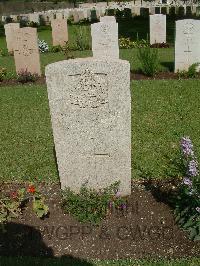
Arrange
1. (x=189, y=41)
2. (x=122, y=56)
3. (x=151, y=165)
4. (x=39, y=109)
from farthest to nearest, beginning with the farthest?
(x=122, y=56), (x=189, y=41), (x=39, y=109), (x=151, y=165)

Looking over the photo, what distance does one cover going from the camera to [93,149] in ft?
15.0

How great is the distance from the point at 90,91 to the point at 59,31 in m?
14.0

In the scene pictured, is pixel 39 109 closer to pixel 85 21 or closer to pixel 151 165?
pixel 151 165

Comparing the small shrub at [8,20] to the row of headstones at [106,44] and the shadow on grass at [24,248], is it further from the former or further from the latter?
the shadow on grass at [24,248]

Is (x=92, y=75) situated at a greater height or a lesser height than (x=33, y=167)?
greater

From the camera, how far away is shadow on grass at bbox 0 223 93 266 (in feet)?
13.0

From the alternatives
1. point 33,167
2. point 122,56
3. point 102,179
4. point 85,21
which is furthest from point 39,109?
point 85,21

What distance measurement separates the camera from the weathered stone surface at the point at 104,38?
1141cm

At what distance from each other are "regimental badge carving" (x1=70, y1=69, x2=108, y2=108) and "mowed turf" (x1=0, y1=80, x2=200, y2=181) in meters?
1.71

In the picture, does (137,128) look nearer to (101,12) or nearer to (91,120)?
(91,120)

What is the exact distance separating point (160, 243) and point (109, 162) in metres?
1.14

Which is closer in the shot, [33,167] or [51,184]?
[51,184]

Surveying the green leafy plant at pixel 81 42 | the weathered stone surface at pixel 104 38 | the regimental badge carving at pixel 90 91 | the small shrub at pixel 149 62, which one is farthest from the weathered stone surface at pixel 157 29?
the regimental badge carving at pixel 90 91

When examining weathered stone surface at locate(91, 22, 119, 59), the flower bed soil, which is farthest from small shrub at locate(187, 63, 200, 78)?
the flower bed soil
